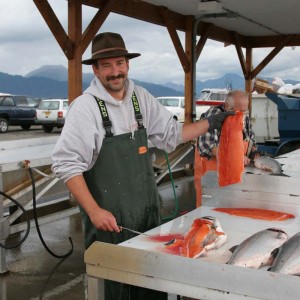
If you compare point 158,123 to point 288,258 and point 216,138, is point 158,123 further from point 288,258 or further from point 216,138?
point 216,138

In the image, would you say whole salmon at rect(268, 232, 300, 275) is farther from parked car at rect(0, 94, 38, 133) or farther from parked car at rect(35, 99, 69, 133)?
parked car at rect(0, 94, 38, 133)

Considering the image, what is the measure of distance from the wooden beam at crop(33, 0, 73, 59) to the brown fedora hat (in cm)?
455

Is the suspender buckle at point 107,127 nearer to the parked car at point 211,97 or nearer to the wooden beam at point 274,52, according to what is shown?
the wooden beam at point 274,52

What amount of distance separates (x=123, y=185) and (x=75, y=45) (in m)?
4.98

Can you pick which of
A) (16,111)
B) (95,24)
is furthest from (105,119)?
(16,111)

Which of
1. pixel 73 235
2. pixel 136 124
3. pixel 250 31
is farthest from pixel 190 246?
pixel 250 31

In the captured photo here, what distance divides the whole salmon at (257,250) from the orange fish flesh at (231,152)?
757 mm

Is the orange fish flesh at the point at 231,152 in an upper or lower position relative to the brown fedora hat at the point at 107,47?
lower

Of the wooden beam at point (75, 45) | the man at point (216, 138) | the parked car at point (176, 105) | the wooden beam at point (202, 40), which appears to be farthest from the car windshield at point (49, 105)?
the man at point (216, 138)

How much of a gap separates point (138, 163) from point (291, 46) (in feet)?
38.1

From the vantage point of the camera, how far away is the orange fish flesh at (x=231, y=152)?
2.92 meters

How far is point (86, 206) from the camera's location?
8.07ft

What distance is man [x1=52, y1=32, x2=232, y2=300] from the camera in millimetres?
Result: 2496

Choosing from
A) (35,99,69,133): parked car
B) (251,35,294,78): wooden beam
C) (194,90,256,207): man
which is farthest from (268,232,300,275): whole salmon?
(35,99,69,133): parked car
